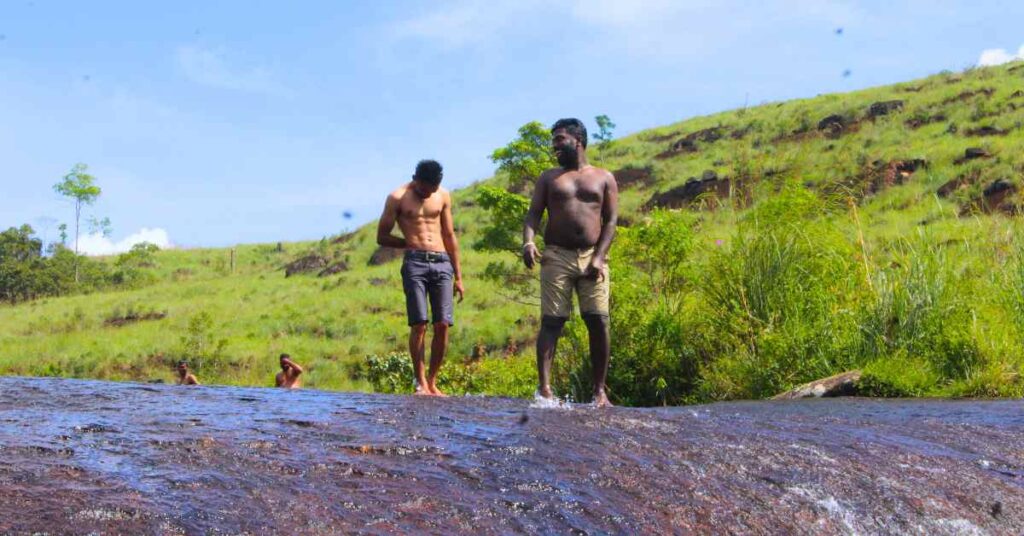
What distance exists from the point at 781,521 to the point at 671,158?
48232 millimetres

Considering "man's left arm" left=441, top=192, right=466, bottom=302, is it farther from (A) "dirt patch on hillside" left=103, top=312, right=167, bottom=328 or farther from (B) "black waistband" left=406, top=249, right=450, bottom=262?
(A) "dirt patch on hillside" left=103, top=312, right=167, bottom=328

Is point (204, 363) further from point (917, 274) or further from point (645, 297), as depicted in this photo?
point (917, 274)

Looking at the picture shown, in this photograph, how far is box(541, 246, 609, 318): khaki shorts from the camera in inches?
254

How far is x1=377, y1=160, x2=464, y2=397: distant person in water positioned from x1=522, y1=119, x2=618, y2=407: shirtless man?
1.04m

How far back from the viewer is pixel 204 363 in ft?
83.6

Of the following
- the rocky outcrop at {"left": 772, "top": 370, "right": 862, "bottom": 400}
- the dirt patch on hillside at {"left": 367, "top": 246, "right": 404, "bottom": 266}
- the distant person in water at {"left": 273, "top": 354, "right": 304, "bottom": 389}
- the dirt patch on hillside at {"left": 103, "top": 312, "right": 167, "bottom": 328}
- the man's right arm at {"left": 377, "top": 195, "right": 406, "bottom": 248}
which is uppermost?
the dirt patch on hillside at {"left": 367, "top": 246, "right": 404, "bottom": 266}

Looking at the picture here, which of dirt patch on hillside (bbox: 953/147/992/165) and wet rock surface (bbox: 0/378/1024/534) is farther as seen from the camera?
dirt patch on hillside (bbox: 953/147/992/165)

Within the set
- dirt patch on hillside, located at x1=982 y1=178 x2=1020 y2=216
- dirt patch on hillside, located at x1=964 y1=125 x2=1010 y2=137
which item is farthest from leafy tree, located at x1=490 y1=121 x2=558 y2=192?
dirt patch on hillside, located at x1=964 y1=125 x2=1010 y2=137

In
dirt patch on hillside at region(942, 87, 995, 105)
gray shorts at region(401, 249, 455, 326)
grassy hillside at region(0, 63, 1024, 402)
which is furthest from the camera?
dirt patch on hillside at region(942, 87, 995, 105)

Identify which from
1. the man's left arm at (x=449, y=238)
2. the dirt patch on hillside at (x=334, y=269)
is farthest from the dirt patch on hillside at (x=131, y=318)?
the man's left arm at (x=449, y=238)

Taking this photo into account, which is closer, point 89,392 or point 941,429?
point 941,429

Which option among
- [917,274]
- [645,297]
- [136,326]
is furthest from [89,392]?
[136,326]

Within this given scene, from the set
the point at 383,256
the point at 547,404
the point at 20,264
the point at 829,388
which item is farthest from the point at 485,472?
the point at 20,264

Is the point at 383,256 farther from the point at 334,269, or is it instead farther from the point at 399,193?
the point at 399,193
